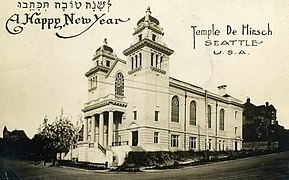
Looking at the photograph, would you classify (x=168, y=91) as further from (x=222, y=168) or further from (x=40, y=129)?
(x=40, y=129)

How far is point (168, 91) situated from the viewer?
3658 mm

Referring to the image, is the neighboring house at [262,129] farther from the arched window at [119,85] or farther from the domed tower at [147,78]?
the arched window at [119,85]

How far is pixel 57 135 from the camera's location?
146 inches

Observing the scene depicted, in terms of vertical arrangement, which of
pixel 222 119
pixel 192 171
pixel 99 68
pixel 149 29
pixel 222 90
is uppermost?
pixel 149 29

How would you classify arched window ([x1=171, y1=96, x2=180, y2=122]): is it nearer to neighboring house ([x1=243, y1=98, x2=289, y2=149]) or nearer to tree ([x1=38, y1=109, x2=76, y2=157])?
neighboring house ([x1=243, y1=98, x2=289, y2=149])

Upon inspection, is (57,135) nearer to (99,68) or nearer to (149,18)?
(99,68)

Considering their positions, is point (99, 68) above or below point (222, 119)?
above

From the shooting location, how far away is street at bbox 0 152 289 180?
357 centimetres

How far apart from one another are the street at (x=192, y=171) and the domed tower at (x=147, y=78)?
30 cm

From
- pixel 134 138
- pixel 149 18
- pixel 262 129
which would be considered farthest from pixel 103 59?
pixel 262 129

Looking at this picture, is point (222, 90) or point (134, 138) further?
point (222, 90)

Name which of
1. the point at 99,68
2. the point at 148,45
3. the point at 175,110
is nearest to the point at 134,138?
the point at 175,110

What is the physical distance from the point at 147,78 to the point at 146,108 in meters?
0.24

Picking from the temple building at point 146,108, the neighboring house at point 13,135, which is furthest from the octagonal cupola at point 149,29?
the neighboring house at point 13,135
